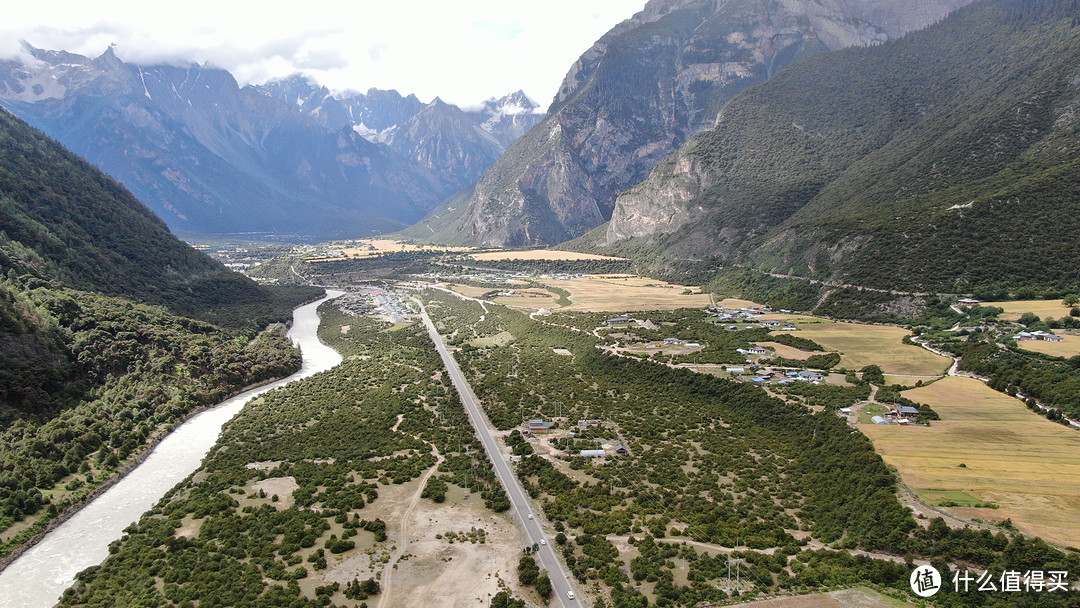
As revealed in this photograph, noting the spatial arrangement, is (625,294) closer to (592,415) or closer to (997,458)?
(592,415)

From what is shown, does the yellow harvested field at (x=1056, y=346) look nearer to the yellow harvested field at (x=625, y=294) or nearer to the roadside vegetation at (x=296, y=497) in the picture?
the roadside vegetation at (x=296, y=497)

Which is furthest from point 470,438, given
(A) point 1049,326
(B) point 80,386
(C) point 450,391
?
(A) point 1049,326

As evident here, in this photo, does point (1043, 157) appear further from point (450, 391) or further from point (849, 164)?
point (450, 391)

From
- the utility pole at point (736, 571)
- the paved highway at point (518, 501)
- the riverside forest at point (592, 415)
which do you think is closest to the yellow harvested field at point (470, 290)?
the riverside forest at point (592, 415)

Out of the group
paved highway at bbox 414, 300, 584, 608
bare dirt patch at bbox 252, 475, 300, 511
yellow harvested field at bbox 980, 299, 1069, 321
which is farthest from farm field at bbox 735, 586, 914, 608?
yellow harvested field at bbox 980, 299, 1069, 321

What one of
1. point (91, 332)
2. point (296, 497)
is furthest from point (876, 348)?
point (91, 332)
